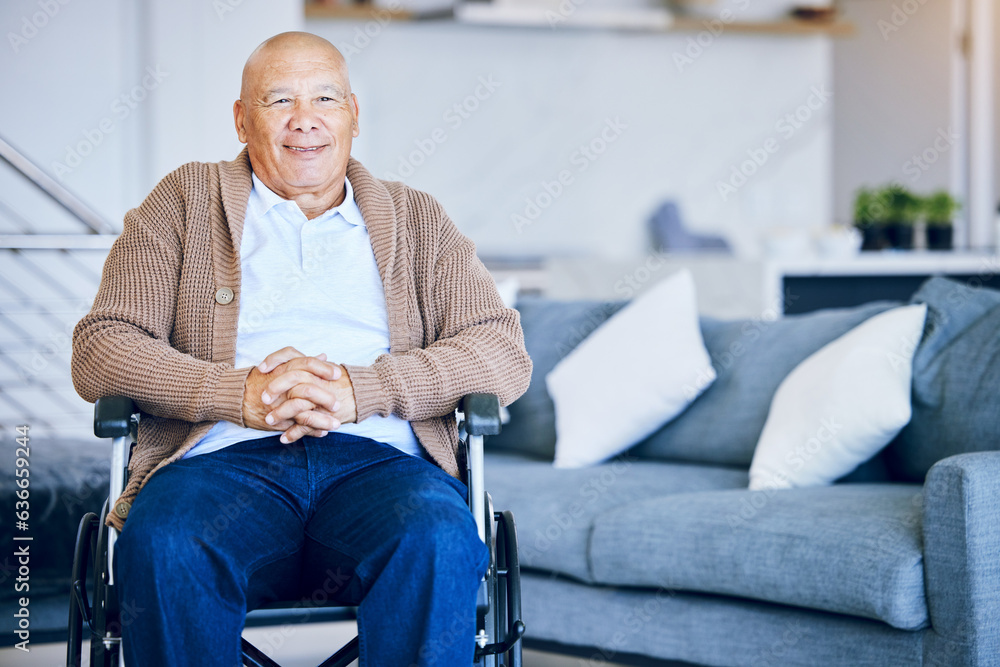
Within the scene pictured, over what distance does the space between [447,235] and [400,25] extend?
15.2ft

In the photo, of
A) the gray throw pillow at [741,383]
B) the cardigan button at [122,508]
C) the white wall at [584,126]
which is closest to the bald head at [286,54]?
the cardigan button at [122,508]

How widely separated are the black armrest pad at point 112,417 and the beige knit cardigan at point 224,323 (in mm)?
42

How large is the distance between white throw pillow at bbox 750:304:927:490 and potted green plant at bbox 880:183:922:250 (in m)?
2.02

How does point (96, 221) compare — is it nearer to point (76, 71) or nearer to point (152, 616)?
point (76, 71)

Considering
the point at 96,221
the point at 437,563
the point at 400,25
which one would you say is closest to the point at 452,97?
the point at 400,25

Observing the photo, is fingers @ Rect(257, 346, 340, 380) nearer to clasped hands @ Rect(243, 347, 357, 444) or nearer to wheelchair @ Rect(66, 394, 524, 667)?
clasped hands @ Rect(243, 347, 357, 444)

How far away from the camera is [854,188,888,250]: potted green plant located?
4328 millimetres
